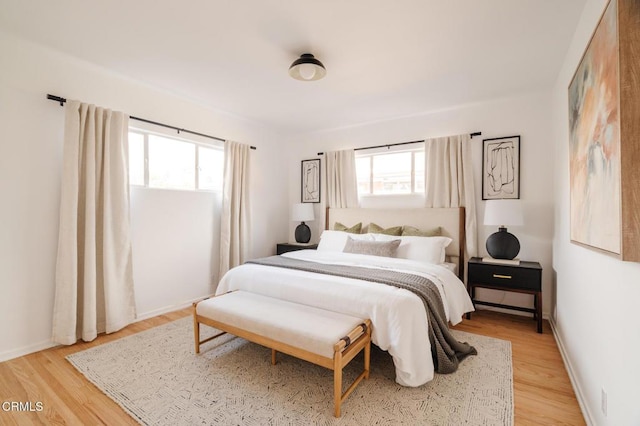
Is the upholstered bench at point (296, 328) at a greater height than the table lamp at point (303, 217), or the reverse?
the table lamp at point (303, 217)

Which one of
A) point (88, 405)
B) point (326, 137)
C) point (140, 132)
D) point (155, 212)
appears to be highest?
point (326, 137)

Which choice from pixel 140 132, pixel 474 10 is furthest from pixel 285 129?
pixel 474 10

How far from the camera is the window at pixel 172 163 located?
129 inches

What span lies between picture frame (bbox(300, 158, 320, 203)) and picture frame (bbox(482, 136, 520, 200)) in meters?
2.47

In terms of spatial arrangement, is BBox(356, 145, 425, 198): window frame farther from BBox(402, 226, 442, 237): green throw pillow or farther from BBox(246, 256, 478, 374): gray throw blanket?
BBox(246, 256, 478, 374): gray throw blanket

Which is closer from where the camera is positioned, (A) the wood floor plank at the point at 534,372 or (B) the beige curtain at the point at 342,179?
(A) the wood floor plank at the point at 534,372

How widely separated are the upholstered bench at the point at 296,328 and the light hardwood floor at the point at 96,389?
0.77 metres

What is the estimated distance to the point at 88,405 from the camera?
181cm

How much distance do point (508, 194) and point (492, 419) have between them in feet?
8.51

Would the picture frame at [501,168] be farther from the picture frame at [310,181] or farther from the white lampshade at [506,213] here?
the picture frame at [310,181]

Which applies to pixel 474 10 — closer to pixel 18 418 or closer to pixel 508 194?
pixel 508 194

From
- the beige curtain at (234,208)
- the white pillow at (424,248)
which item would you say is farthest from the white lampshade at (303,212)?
the white pillow at (424,248)
